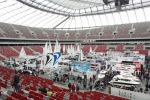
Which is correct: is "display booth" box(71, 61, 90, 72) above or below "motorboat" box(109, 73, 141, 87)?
above

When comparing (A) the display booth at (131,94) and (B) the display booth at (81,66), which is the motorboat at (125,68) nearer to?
(B) the display booth at (81,66)

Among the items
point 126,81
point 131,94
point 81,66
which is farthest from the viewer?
point 81,66

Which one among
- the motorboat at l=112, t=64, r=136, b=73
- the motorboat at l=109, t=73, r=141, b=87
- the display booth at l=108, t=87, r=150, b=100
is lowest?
the display booth at l=108, t=87, r=150, b=100

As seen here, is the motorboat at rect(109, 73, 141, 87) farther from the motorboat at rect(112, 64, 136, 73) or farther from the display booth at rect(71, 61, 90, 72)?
the display booth at rect(71, 61, 90, 72)

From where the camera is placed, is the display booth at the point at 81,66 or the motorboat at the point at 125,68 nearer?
the motorboat at the point at 125,68

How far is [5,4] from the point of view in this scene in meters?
47.9

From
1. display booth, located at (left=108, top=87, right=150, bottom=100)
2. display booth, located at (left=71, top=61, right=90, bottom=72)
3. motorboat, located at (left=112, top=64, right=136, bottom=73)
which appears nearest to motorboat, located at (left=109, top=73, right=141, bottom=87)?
display booth, located at (left=108, top=87, right=150, bottom=100)

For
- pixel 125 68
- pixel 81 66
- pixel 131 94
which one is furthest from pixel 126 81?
pixel 81 66

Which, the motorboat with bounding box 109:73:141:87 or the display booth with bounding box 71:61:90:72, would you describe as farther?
the display booth with bounding box 71:61:90:72

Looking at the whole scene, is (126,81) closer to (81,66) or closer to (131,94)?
(131,94)

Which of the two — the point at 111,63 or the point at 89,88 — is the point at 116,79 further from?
the point at 111,63

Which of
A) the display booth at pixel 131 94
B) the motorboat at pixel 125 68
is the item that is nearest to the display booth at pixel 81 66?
the motorboat at pixel 125 68

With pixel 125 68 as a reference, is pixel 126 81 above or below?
below

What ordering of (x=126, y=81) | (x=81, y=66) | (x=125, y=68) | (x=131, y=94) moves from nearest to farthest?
(x=131, y=94) < (x=126, y=81) < (x=125, y=68) < (x=81, y=66)
